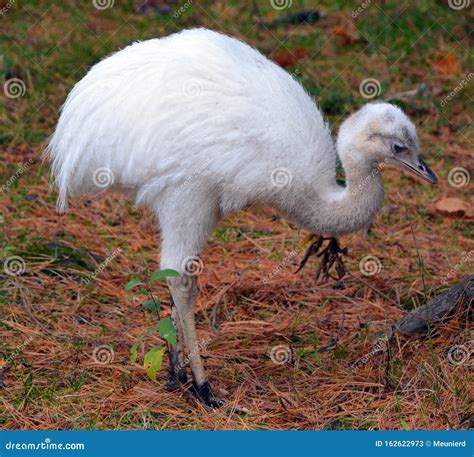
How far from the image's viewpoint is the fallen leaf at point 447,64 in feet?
24.9

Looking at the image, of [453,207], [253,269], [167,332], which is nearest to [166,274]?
[167,332]

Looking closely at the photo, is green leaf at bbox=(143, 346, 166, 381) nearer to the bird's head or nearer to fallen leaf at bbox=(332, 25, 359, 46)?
the bird's head

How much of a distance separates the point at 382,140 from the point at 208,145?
0.74 metres

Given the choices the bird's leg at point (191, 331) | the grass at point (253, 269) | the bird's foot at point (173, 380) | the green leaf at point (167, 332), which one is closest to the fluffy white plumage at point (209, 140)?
the bird's leg at point (191, 331)

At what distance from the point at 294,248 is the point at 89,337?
1.41 metres

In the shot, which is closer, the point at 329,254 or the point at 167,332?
the point at 167,332

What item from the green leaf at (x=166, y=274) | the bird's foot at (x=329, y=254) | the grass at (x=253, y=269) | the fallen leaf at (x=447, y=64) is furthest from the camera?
the fallen leaf at (x=447, y=64)

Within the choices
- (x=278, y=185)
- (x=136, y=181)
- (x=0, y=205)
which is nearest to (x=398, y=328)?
(x=278, y=185)

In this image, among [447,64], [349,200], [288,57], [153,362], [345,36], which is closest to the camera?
[153,362]

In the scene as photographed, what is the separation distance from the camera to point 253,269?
5.60 meters

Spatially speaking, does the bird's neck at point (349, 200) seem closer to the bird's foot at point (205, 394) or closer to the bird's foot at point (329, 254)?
the bird's foot at point (329, 254)

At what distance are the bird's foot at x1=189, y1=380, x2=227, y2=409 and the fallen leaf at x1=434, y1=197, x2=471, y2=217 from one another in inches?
90.2

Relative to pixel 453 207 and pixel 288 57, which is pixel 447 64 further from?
pixel 453 207

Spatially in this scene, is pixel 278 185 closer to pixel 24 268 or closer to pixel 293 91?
pixel 293 91
